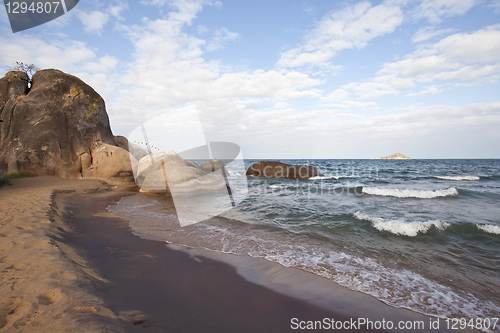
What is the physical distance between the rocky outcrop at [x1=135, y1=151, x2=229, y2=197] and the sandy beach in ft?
20.7

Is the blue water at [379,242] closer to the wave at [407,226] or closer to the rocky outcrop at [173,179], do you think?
the wave at [407,226]

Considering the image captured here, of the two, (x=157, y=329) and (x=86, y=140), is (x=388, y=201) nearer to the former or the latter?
(x=157, y=329)

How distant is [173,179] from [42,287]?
352 inches

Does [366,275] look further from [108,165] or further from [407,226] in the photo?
[108,165]

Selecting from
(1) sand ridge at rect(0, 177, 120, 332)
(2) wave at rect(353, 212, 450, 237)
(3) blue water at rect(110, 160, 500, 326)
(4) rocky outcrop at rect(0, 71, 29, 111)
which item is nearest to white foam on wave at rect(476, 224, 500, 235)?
(3) blue water at rect(110, 160, 500, 326)

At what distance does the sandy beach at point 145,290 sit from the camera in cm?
200

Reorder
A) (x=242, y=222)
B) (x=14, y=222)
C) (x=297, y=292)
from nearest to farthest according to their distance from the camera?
(x=297, y=292)
(x=14, y=222)
(x=242, y=222)

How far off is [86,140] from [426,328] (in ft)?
56.2

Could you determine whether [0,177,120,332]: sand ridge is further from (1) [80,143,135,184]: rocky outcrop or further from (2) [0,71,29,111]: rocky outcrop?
(2) [0,71,29,111]: rocky outcrop

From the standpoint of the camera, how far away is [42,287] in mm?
2254

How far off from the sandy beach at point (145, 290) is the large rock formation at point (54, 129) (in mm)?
10324

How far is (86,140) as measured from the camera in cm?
1432

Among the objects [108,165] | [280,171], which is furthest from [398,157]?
[108,165]

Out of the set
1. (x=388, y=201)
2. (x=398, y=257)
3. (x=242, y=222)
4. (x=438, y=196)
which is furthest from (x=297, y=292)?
(x=438, y=196)
